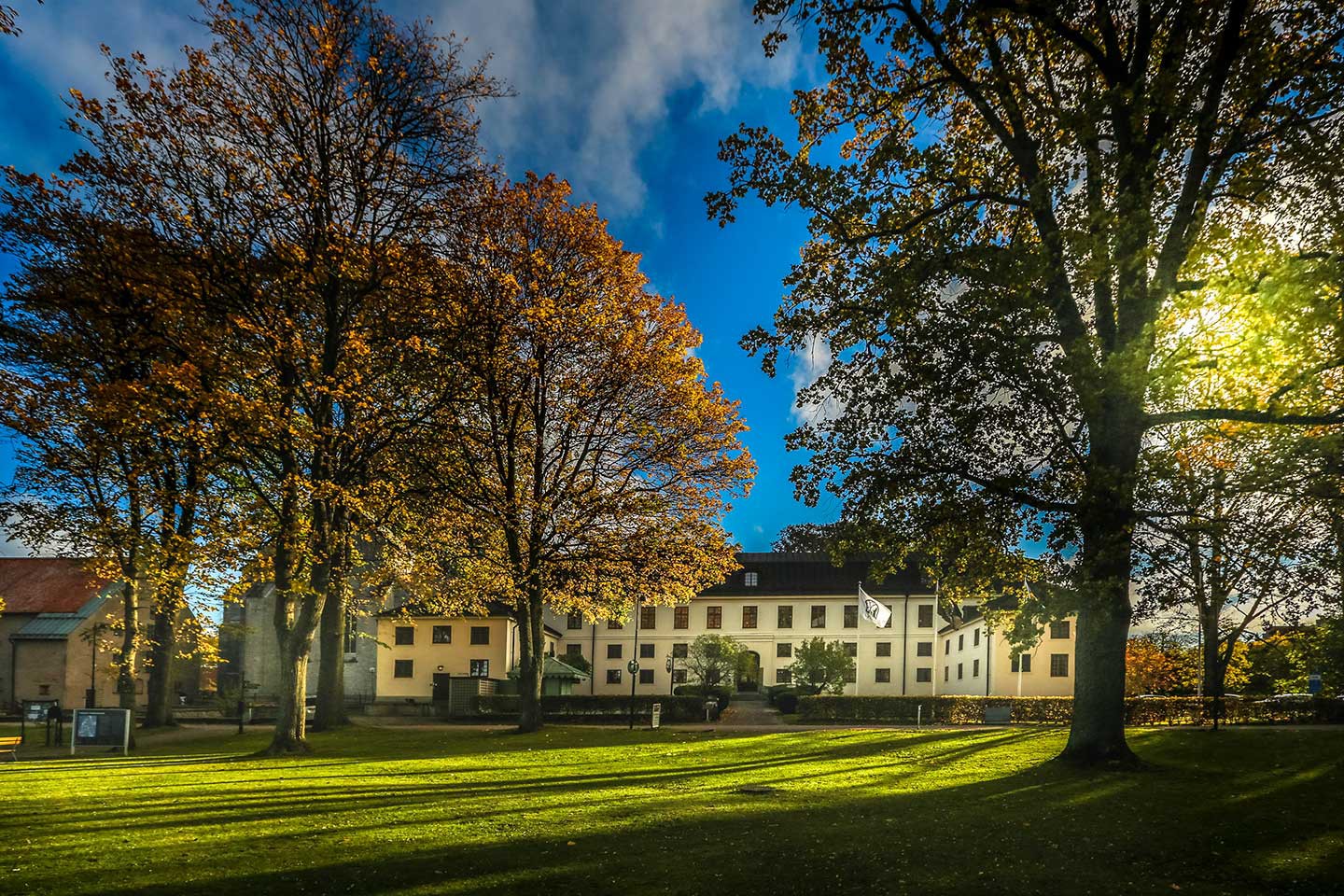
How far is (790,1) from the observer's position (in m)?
14.8

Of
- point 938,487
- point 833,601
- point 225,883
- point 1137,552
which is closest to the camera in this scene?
point 225,883

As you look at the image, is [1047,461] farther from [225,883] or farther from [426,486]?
[426,486]

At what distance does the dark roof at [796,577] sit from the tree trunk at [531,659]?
4085 centimetres

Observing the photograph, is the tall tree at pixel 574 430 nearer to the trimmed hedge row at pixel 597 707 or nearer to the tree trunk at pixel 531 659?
the tree trunk at pixel 531 659

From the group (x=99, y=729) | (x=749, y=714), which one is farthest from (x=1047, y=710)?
(x=99, y=729)

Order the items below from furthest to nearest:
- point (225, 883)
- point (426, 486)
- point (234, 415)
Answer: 1. point (426, 486)
2. point (234, 415)
3. point (225, 883)

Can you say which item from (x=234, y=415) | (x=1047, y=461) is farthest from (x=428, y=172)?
(x=1047, y=461)

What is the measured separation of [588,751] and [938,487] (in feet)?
34.8

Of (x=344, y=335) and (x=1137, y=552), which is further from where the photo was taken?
(x=344, y=335)

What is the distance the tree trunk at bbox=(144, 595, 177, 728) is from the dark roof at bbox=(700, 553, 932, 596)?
4285 centimetres

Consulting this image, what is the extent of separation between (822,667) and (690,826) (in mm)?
42386

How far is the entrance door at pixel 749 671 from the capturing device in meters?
57.9

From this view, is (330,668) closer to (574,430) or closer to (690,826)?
(574,430)

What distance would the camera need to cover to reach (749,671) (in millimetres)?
58469
